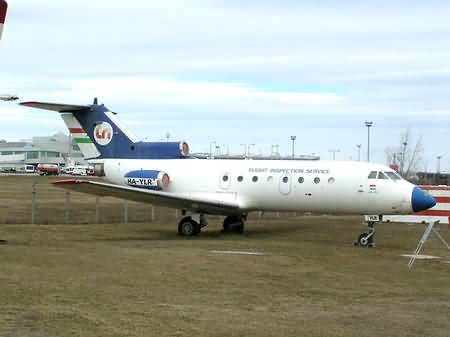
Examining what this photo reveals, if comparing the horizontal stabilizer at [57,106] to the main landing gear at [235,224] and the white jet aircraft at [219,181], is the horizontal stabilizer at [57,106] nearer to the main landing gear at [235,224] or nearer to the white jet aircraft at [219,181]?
the white jet aircraft at [219,181]

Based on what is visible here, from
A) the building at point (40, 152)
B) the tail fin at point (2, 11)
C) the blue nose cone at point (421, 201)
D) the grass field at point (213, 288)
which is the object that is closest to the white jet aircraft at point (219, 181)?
the blue nose cone at point (421, 201)

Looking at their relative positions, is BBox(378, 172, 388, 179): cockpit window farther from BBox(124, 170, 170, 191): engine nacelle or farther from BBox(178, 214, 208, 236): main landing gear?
BBox(124, 170, 170, 191): engine nacelle

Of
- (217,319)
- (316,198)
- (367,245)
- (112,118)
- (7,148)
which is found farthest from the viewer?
(7,148)

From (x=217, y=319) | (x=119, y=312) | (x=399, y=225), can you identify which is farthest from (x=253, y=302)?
(x=399, y=225)

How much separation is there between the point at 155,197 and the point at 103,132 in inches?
210

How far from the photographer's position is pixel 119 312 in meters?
9.86

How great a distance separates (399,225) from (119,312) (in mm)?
22803

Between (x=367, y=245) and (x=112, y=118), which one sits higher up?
(x=112, y=118)

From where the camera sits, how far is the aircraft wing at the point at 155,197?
862 inches

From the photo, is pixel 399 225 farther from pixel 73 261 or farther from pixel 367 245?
pixel 73 261

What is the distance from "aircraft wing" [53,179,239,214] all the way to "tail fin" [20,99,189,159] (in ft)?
11.5

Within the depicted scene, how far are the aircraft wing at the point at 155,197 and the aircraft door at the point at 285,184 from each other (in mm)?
1720

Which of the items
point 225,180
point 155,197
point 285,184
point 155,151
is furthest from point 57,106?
point 285,184

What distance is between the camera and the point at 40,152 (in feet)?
575
